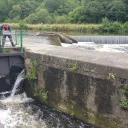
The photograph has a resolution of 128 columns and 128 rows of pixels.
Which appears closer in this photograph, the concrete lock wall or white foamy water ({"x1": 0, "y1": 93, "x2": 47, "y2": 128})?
the concrete lock wall

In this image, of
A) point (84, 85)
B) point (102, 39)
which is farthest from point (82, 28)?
point (84, 85)

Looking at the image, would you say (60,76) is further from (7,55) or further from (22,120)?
(7,55)

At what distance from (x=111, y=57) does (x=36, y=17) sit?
53.5 meters

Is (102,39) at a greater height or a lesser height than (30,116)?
greater

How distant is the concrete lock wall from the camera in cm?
823

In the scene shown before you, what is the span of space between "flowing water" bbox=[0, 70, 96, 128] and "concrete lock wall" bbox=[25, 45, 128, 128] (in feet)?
0.94

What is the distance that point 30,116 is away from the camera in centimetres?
978

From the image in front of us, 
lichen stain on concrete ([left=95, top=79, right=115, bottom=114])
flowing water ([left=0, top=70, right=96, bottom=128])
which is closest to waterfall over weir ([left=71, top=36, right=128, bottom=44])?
flowing water ([left=0, top=70, right=96, bottom=128])

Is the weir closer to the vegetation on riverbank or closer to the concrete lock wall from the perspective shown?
the concrete lock wall

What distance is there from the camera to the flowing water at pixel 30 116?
9078 mm

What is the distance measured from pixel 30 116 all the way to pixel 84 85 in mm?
2395

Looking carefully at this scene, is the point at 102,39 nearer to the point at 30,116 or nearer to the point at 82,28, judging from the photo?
the point at 82,28

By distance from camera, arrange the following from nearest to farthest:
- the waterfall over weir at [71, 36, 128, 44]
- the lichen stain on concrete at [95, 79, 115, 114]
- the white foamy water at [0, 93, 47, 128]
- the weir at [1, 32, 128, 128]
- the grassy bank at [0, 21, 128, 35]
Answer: the weir at [1, 32, 128, 128] < the lichen stain on concrete at [95, 79, 115, 114] < the white foamy water at [0, 93, 47, 128] < the waterfall over weir at [71, 36, 128, 44] < the grassy bank at [0, 21, 128, 35]

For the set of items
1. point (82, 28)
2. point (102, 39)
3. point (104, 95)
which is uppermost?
point (82, 28)
